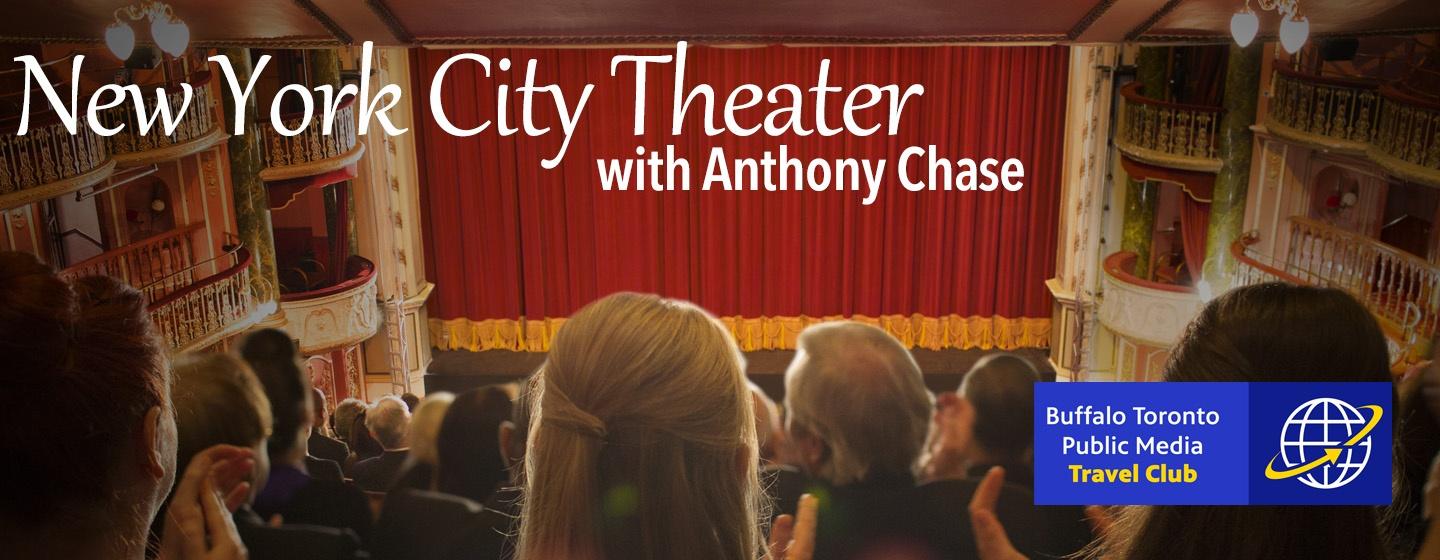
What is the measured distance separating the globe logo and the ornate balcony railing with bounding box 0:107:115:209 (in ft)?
15.5

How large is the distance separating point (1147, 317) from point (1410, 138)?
1637mm

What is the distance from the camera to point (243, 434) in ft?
15.1

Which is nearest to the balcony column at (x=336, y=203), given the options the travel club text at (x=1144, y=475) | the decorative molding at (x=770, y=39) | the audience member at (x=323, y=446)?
the audience member at (x=323, y=446)

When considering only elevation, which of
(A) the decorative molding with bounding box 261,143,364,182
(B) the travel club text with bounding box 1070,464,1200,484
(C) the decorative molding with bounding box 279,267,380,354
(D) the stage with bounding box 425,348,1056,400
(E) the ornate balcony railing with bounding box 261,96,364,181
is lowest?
(D) the stage with bounding box 425,348,1056,400

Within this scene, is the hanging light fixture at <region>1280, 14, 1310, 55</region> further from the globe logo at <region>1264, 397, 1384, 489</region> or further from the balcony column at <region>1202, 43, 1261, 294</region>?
the balcony column at <region>1202, 43, 1261, 294</region>

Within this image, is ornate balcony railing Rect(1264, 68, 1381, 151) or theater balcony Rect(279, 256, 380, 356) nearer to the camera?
ornate balcony railing Rect(1264, 68, 1381, 151)

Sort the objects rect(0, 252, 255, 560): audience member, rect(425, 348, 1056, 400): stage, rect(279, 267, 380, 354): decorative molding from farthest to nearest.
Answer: rect(425, 348, 1056, 400): stage
rect(279, 267, 380, 354): decorative molding
rect(0, 252, 255, 560): audience member

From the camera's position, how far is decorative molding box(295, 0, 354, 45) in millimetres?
4137

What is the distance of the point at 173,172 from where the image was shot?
18.2 ft

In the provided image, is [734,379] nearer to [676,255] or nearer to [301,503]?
[301,503]

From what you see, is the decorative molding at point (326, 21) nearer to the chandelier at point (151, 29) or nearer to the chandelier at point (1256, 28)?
the chandelier at point (151, 29)

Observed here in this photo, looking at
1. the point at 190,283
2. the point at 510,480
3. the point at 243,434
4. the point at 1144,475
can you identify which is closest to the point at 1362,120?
the point at 1144,475

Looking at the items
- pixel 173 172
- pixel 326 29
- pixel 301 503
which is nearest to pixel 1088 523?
pixel 301 503

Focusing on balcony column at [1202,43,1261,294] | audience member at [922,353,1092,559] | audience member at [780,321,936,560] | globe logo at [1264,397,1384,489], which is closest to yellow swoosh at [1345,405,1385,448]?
globe logo at [1264,397,1384,489]
